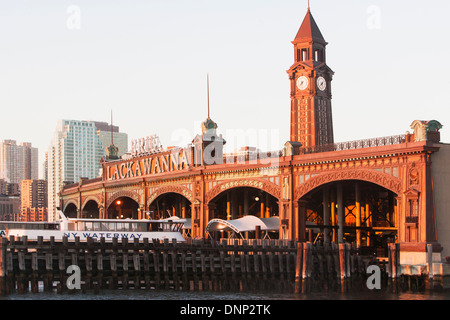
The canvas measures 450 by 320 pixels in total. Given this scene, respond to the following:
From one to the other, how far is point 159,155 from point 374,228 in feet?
116

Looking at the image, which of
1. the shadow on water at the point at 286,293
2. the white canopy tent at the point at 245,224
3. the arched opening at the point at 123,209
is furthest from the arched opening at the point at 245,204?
the shadow on water at the point at 286,293

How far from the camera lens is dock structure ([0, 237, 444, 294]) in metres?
53.8

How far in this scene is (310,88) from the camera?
14862cm

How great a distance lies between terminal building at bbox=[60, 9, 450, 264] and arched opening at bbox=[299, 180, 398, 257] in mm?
112

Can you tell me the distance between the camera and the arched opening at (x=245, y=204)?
89000 mm

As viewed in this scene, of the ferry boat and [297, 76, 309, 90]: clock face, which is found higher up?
[297, 76, 309, 90]: clock face

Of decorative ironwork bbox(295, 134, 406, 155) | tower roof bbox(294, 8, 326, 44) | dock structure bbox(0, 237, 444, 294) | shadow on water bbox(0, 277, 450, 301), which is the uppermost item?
tower roof bbox(294, 8, 326, 44)

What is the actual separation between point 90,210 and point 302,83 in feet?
159

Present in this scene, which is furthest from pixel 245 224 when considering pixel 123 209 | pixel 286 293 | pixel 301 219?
pixel 123 209

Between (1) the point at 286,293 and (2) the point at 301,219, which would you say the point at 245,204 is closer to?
(2) the point at 301,219

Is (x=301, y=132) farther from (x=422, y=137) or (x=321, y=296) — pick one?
(x=321, y=296)
